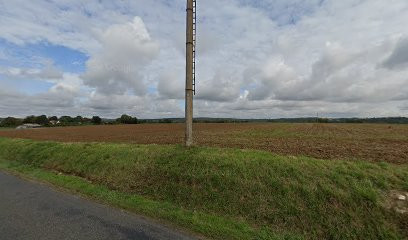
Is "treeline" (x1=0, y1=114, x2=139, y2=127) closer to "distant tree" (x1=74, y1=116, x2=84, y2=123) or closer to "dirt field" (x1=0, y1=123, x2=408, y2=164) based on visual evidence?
"distant tree" (x1=74, y1=116, x2=84, y2=123)

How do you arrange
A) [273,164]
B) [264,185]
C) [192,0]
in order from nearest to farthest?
[264,185] → [273,164] → [192,0]

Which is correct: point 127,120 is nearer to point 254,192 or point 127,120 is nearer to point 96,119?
point 96,119

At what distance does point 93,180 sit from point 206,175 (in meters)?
5.45

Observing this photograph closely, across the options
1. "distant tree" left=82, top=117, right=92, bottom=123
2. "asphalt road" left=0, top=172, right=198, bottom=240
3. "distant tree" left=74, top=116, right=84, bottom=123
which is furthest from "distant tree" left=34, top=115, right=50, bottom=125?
"asphalt road" left=0, top=172, right=198, bottom=240

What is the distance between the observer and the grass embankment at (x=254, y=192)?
244 inches

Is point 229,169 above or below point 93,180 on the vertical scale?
above

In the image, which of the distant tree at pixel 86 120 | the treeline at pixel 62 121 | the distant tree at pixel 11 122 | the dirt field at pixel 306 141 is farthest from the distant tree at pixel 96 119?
the dirt field at pixel 306 141

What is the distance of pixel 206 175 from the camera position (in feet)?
30.2

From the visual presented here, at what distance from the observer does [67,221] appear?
21.5 ft

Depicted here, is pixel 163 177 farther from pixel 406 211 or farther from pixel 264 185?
pixel 406 211

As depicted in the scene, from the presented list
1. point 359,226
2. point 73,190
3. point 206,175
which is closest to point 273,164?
point 206,175

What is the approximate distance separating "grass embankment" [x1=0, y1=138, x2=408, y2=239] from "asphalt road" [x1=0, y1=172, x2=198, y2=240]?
25.6 inches

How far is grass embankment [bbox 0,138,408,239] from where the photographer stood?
20.3ft

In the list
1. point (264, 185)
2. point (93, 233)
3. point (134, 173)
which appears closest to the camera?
point (93, 233)
